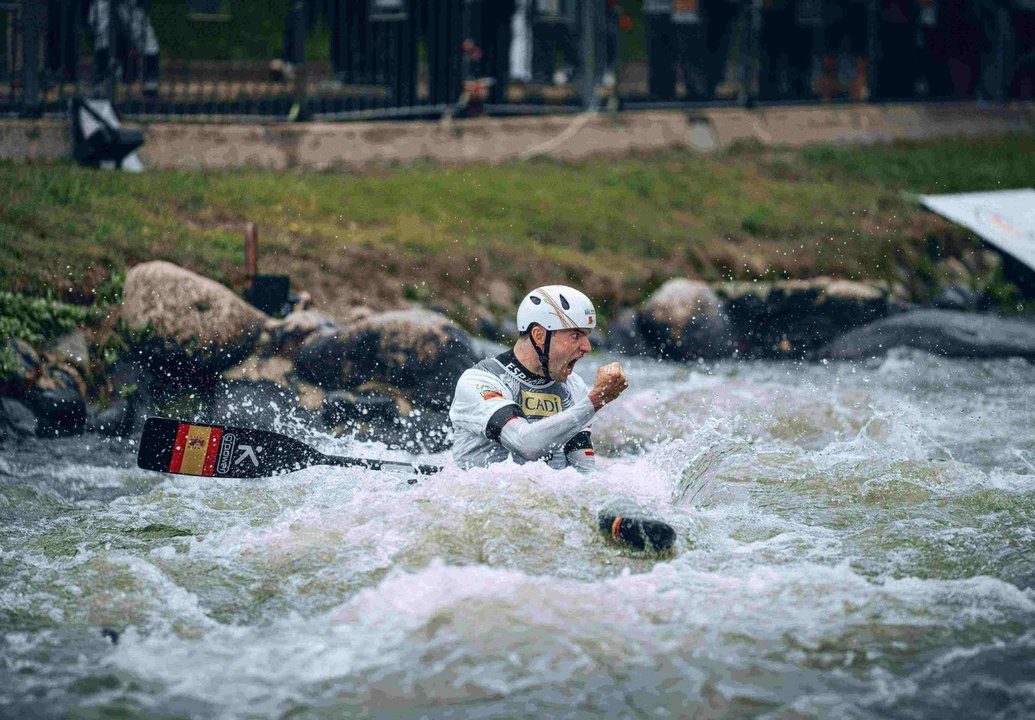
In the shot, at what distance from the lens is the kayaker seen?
707 centimetres

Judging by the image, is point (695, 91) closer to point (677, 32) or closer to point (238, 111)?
point (677, 32)

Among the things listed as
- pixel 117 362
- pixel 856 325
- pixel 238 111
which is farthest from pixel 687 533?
pixel 238 111

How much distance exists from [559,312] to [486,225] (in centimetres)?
683

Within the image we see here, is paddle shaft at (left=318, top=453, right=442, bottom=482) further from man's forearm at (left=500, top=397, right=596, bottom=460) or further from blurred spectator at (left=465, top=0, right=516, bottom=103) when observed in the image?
blurred spectator at (left=465, top=0, right=516, bottom=103)

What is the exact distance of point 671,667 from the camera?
5.72 meters

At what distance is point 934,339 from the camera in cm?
1391

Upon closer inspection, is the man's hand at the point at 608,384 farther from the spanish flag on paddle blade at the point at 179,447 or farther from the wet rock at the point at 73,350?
the wet rock at the point at 73,350

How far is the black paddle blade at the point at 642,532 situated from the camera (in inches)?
266

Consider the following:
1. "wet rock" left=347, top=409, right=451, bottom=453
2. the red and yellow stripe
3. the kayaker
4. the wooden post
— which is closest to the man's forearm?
the kayaker

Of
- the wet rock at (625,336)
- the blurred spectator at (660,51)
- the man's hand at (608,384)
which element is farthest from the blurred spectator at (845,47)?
the man's hand at (608,384)

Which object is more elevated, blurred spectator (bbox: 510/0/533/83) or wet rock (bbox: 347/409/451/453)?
blurred spectator (bbox: 510/0/533/83)

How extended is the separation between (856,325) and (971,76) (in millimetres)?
11663

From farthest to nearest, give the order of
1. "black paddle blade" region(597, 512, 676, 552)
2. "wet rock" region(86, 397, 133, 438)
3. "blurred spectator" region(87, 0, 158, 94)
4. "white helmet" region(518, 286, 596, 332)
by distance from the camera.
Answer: "blurred spectator" region(87, 0, 158, 94)
"wet rock" region(86, 397, 133, 438)
"white helmet" region(518, 286, 596, 332)
"black paddle blade" region(597, 512, 676, 552)

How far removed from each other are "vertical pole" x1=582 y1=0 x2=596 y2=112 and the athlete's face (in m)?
10.9
